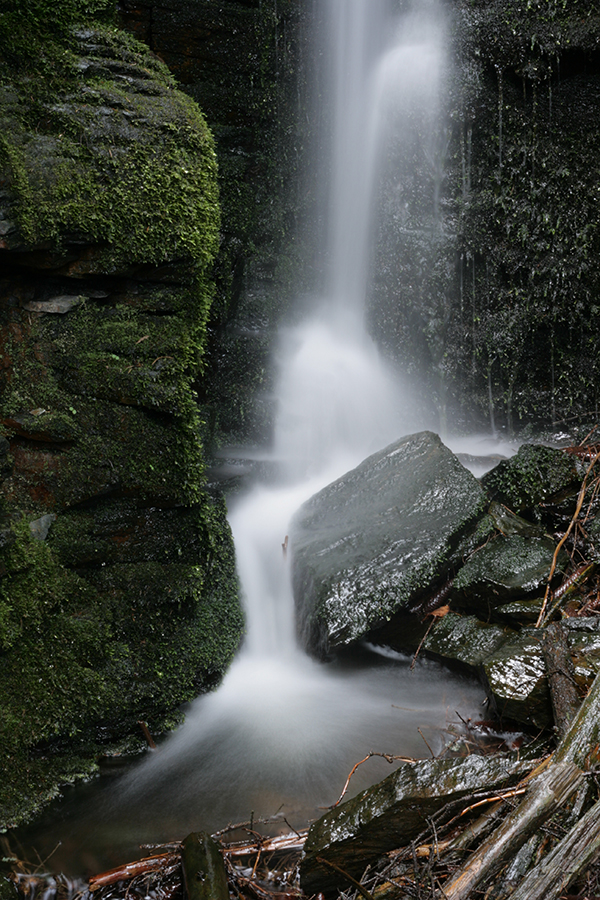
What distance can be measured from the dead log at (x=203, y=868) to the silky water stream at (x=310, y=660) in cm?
35

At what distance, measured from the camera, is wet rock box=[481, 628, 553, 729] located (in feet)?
9.41

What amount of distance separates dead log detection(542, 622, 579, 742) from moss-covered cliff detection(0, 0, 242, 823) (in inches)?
81.6

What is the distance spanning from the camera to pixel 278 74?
657cm

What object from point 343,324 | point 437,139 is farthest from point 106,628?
point 437,139

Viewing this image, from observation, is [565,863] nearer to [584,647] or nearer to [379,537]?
[584,647]

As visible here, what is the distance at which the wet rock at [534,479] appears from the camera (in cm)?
473

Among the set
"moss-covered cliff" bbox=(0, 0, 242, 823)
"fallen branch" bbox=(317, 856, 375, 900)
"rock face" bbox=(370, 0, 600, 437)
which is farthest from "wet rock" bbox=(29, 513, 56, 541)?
"rock face" bbox=(370, 0, 600, 437)

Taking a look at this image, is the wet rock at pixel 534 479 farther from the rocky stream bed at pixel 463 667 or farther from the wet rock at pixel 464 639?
the wet rock at pixel 464 639

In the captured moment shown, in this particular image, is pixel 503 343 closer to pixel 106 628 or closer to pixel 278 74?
pixel 278 74

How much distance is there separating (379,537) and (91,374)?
242 cm

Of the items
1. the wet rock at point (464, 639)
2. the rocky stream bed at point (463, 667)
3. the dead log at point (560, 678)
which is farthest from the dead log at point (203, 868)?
the wet rock at point (464, 639)

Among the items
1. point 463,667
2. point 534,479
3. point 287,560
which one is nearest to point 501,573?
point 463,667

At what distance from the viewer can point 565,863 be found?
166 cm

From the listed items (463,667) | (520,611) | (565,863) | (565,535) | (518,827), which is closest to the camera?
(565,863)
